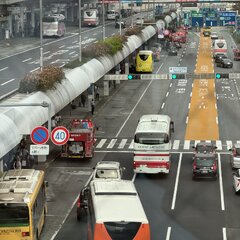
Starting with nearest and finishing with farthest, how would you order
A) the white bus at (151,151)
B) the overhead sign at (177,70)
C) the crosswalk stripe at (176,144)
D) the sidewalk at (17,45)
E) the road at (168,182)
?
1. the road at (168,182)
2. the white bus at (151,151)
3. the crosswalk stripe at (176,144)
4. the overhead sign at (177,70)
5. the sidewalk at (17,45)

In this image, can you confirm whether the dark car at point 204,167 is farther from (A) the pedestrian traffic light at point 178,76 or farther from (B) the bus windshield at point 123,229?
(A) the pedestrian traffic light at point 178,76

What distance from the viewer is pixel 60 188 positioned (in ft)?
131

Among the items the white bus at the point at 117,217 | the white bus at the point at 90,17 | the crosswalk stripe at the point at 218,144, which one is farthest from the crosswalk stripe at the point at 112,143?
the white bus at the point at 90,17

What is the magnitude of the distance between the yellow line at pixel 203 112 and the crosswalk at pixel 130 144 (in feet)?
5.20

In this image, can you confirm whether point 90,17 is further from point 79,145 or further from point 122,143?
point 79,145

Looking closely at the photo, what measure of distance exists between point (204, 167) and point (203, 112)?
23.8 metres

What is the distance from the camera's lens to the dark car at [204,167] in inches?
1651

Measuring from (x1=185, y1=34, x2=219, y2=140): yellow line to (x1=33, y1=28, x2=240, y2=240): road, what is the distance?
0.99 ft

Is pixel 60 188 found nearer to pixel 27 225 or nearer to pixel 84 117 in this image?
pixel 27 225

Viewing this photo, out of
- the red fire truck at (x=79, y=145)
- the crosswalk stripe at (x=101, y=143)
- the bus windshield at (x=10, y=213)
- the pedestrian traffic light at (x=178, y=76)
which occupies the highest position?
the bus windshield at (x=10, y=213)

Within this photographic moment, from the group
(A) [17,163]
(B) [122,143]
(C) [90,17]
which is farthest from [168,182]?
(C) [90,17]

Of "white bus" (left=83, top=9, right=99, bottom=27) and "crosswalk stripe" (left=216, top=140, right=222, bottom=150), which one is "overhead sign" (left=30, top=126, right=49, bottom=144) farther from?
"white bus" (left=83, top=9, right=99, bottom=27)

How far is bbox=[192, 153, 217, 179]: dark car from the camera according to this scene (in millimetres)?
41938

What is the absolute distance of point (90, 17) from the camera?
137 m
